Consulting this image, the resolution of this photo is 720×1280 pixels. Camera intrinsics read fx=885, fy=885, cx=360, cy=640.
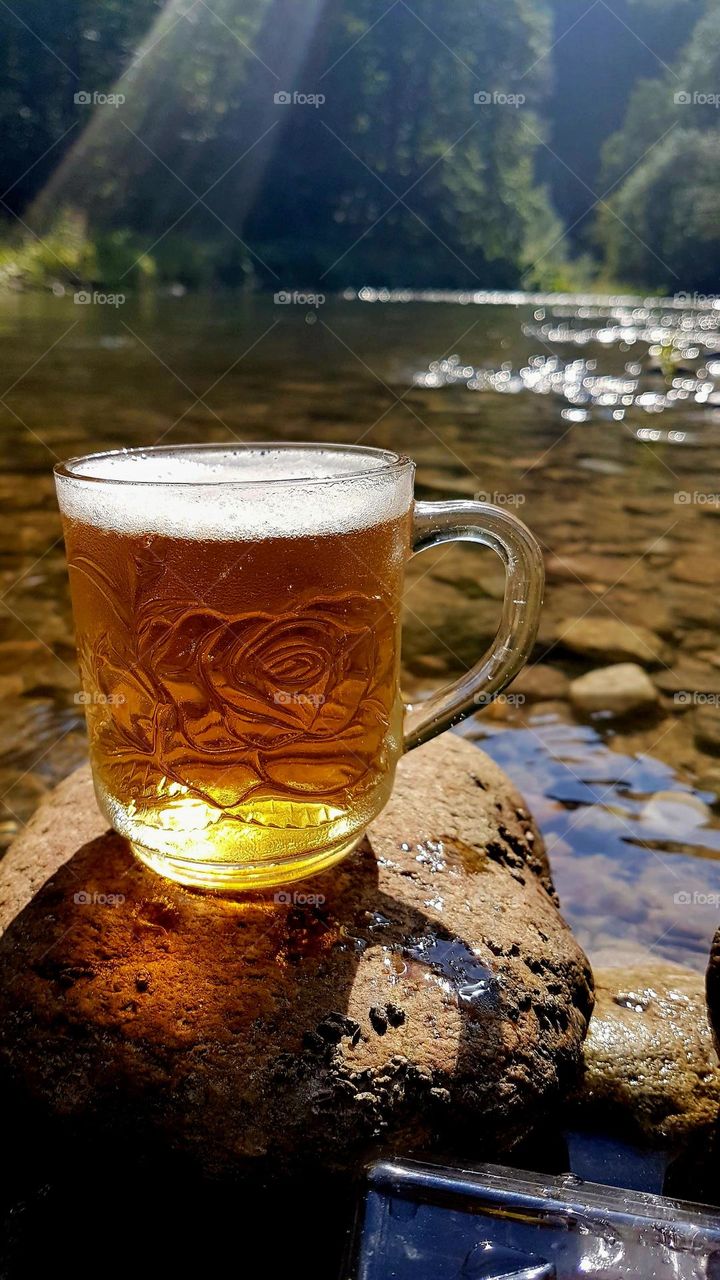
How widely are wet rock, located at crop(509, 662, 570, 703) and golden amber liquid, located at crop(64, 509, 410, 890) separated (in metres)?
1.98

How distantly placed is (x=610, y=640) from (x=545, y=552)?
1.06 meters

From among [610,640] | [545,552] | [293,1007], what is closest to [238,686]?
[293,1007]

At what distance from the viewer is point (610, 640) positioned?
12.3 feet

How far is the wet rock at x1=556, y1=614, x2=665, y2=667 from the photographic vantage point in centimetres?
362

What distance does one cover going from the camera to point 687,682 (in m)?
3.39

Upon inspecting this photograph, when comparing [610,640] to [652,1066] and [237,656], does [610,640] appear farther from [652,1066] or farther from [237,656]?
[237,656]

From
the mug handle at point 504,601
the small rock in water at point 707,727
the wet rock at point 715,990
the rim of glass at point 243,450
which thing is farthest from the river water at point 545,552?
the rim of glass at point 243,450

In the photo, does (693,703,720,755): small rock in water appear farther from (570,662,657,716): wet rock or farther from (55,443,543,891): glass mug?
(55,443,543,891): glass mug

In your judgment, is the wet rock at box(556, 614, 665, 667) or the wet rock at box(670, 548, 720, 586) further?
the wet rock at box(670, 548, 720, 586)

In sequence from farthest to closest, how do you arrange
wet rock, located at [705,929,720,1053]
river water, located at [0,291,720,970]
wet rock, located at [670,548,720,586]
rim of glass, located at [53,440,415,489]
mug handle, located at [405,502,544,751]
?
wet rock, located at [670,548,720,586], river water, located at [0,291,720,970], mug handle, located at [405,502,544,751], wet rock, located at [705,929,720,1053], rim of glass, located at [53,440,415,489]

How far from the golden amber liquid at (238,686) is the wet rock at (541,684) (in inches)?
78.1

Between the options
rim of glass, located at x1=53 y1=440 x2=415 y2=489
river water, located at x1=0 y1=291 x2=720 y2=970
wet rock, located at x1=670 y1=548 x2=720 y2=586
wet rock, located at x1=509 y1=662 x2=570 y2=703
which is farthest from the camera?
wet rock, located at x1=670 y1=548 x2=720 y2=586

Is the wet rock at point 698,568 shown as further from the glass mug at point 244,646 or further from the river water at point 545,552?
the glass mug at point 244,646

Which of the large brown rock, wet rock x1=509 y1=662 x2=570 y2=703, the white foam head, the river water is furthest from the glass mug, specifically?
wet rock x1=509 y1=662 x2=570 y2=703
